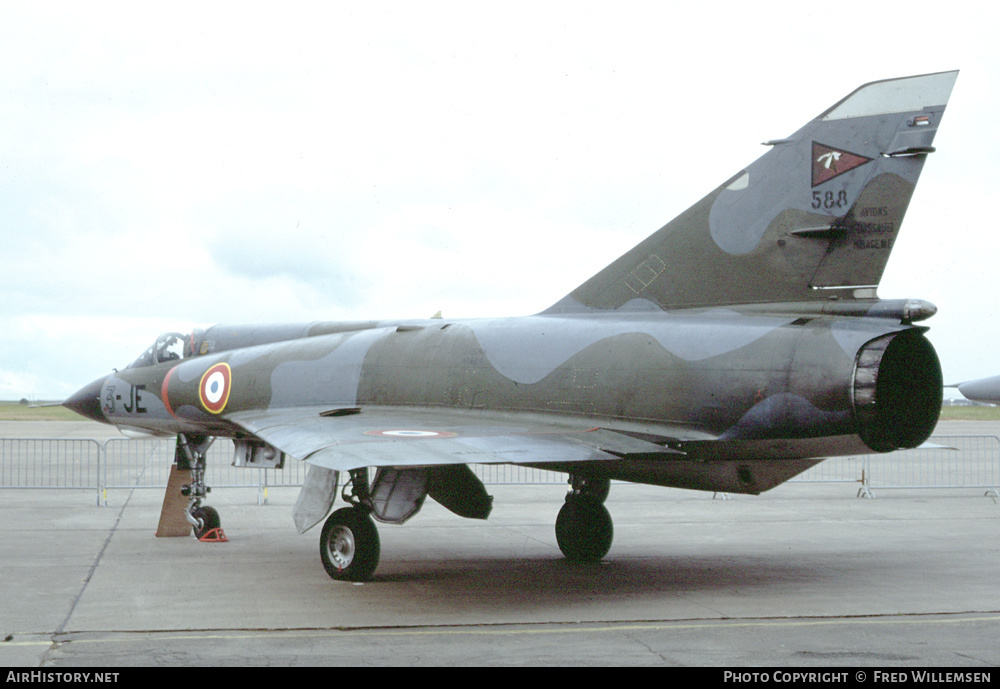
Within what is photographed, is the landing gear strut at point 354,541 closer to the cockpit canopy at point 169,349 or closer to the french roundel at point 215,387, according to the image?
the french roundel at point 215,387

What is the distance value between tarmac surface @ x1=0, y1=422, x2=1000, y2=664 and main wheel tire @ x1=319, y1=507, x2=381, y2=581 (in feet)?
0.74

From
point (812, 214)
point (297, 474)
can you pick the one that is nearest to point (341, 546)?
point (812, 214)

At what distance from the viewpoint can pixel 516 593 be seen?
8.19 meters

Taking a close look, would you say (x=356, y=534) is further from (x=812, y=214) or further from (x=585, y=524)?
(x=812, y=214)

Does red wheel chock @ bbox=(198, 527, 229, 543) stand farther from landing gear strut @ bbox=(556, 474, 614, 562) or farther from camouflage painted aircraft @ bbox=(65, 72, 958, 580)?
landing gear strut @ bbox=(556, 474, 614, 562)

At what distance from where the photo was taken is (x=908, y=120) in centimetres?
775

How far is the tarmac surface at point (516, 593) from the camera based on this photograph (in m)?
6.05

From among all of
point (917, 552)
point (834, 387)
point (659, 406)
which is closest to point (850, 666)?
point (834, 387)

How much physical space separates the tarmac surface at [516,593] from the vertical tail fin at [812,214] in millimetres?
2504

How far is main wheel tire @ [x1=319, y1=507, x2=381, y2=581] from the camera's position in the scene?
868 centimetres

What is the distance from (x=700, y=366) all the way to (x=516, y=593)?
237cm

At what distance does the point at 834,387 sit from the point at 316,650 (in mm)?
3958

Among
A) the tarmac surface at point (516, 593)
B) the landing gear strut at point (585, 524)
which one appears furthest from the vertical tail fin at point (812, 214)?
the tarmac surface at point (516, 593)

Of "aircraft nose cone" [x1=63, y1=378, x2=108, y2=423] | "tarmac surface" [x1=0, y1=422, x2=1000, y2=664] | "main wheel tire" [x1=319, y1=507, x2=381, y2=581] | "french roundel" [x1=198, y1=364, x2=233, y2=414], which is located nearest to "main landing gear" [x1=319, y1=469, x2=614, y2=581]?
"main wheel tire" [x1=319, y1=507, x2=381, y2=581]
